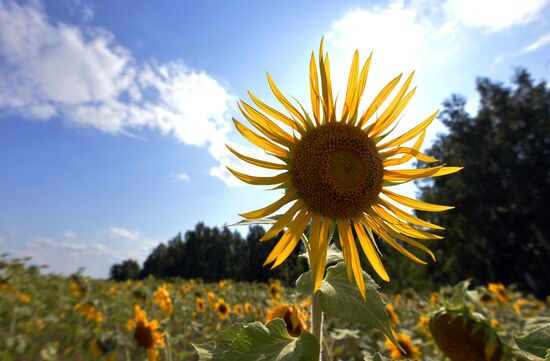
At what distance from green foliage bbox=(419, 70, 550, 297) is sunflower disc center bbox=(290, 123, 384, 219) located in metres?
30.4

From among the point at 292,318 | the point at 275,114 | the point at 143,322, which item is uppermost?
the point at 275,114

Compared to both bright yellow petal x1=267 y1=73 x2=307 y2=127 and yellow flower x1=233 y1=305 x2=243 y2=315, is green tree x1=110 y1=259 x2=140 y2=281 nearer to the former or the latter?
yellow flower x1=233 y1=305 x2=243 y2=315

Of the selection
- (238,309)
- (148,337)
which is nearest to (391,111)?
(148,337)

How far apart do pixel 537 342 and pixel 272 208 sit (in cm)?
89

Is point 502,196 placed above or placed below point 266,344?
above

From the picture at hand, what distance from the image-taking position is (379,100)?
4.83 feet

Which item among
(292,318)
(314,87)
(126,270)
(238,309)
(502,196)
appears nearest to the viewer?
(314,87)

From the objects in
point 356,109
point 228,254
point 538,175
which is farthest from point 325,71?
point 228,254

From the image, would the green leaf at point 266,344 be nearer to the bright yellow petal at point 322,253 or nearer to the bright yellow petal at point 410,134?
the bright yellow petal at point 322,253

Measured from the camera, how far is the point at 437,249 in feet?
110

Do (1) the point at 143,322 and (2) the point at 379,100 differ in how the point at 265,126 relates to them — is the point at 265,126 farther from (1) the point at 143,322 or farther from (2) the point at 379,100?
(1) the point at 143,322

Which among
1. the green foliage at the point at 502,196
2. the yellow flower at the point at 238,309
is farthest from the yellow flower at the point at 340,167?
the green foliage at the point at 502,196

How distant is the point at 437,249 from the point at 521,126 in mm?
13124

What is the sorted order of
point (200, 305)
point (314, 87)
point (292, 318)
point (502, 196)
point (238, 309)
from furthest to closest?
point (502, 196) → point (200, 305) → point (238, 309) → point (292, 318) → point (314, 87)
